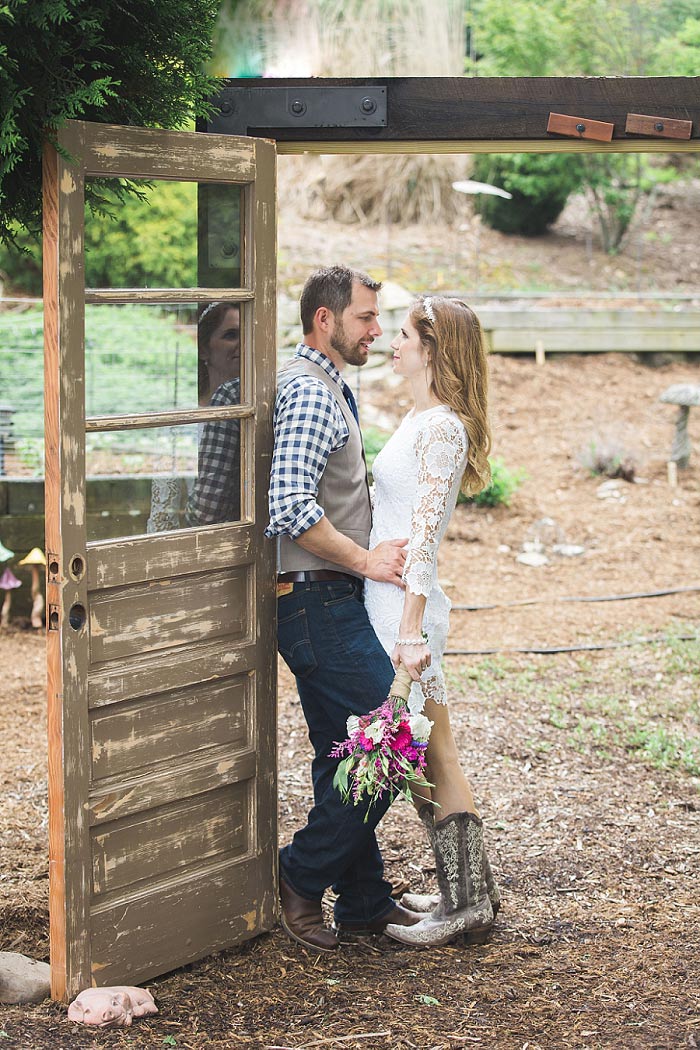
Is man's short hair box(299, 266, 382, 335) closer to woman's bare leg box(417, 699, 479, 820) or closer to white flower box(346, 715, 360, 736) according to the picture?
white flower box(346, 715, 360, 736)

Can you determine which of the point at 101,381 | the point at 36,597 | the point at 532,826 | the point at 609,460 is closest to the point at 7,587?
the point at 36,597

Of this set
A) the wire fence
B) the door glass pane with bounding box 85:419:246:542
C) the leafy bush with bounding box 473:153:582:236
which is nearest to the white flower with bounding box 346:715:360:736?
the door glass pane with bounding box 85:419:246:542

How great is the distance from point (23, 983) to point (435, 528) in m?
1.79

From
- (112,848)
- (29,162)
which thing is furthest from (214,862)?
(29,162)

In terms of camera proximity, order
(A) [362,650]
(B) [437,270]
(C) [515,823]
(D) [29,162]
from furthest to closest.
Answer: (B) [437,270] → (C) [515,823] → (A) [362,650] → (D) [29,162]

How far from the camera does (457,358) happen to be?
3.72 m

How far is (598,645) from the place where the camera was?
297 inches

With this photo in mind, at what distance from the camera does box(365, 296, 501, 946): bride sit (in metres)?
3.60

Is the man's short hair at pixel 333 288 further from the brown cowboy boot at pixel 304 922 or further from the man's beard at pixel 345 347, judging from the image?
the brown cowboy boot at pixel 304 922

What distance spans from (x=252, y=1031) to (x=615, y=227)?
13788mm

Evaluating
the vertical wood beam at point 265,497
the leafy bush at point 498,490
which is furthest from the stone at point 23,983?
the leafy bush at point 498,490

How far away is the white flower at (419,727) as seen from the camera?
11.5ft

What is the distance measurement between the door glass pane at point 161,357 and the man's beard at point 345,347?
29 centimetres

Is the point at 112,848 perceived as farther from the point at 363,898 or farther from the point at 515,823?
the point at 515,823
